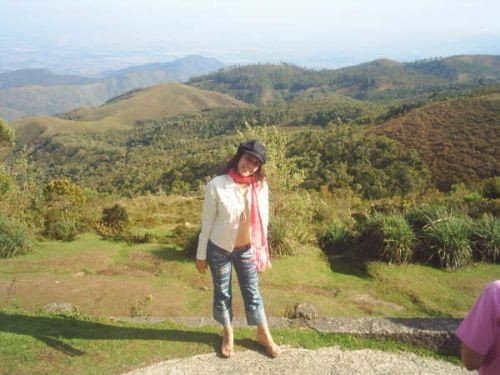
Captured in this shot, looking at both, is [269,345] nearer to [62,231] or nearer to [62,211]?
[62,231]

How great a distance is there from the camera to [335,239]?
9.49m

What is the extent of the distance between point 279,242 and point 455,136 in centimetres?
3722

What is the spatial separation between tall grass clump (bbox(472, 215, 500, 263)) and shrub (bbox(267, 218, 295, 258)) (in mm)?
3209

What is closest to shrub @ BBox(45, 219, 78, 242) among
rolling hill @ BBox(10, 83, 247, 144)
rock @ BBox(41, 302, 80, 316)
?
rock @ BBox(41, 302, 80, 316)

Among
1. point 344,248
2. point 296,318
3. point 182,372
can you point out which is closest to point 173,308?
point 296,318

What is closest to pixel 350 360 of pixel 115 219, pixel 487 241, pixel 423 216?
pixel 487 241

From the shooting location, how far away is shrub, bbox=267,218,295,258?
28.5ft

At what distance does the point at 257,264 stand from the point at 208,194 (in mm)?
869

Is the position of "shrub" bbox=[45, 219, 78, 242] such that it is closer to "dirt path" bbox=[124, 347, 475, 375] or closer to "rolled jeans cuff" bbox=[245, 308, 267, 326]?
"dirt path" bbox=[124, 347, 475, 375]

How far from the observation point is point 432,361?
470cm

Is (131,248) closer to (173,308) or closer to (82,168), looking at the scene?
(173,308)

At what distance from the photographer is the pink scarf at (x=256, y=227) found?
423cm

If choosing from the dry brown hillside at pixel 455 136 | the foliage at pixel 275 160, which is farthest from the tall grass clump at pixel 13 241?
the dry brown hillside at pixel 455 136

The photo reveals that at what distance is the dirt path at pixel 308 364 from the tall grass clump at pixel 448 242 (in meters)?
3.47
